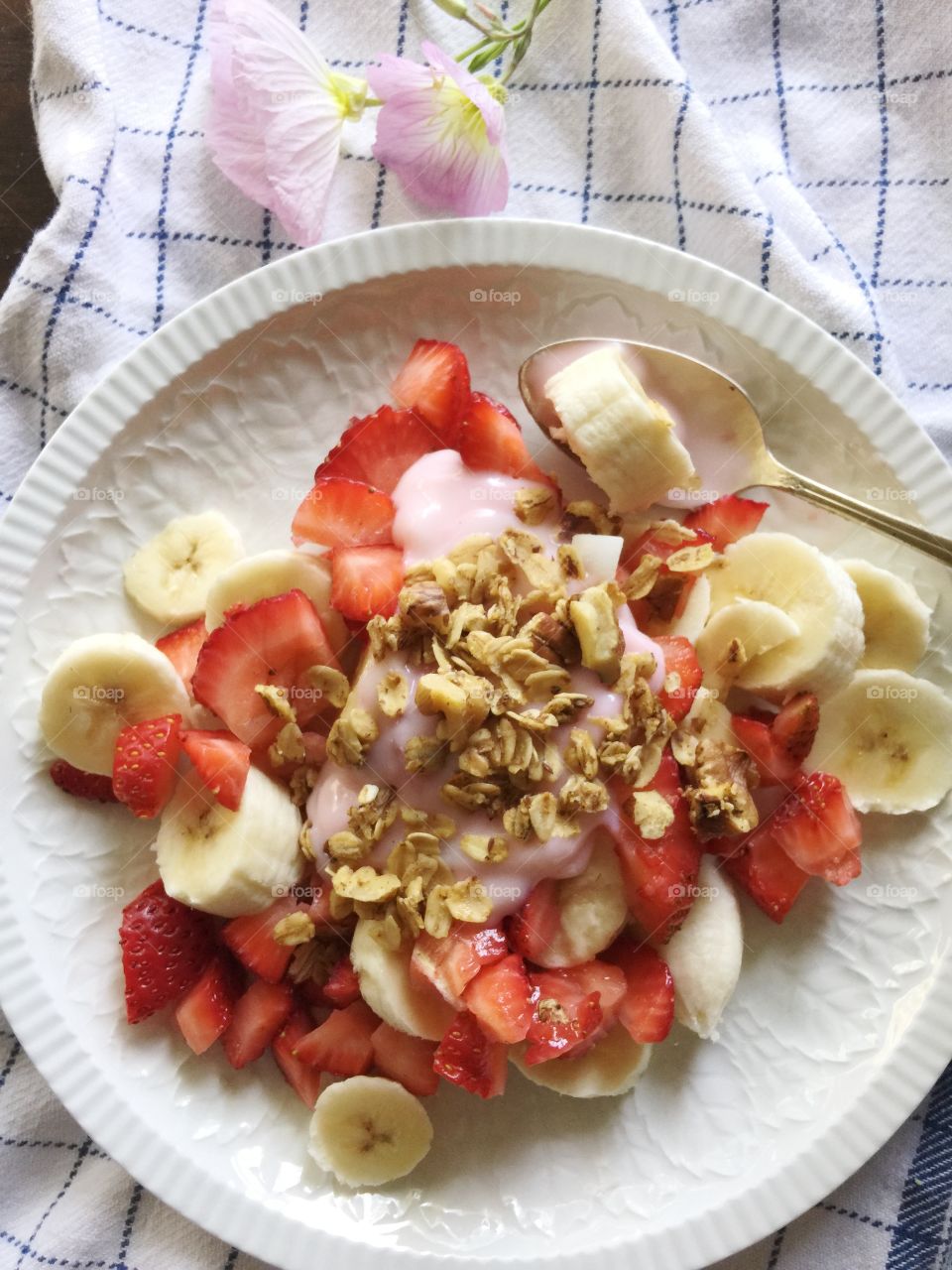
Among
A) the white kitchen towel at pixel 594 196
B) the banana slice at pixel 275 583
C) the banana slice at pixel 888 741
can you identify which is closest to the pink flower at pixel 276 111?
the white kitchen towel at pixel 594 196

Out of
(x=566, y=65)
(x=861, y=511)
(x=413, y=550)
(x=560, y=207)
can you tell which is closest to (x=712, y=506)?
(x=861, y=511)

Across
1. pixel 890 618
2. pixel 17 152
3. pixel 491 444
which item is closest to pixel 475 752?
pixel 491 444

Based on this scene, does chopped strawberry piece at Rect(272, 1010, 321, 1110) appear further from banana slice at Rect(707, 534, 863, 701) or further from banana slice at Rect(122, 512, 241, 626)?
banana slice at Rect(707, 534, 863, 701)

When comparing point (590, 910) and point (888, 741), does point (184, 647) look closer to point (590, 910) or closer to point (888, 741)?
point (590, 910)

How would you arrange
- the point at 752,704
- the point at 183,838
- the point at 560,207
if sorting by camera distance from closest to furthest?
1. the point at 183,838
2. the point at 752,704
3. the point at 560,207

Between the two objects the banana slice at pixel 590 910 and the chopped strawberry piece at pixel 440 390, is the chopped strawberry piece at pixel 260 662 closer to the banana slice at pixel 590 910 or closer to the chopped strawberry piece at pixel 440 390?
the chopped strawberry piece at pixel 440 390

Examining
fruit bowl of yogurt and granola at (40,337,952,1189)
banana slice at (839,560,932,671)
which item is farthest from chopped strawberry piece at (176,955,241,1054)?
banana slice at (839,560,932,671)

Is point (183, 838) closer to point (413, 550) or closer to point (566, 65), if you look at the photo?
point (413, 550)
